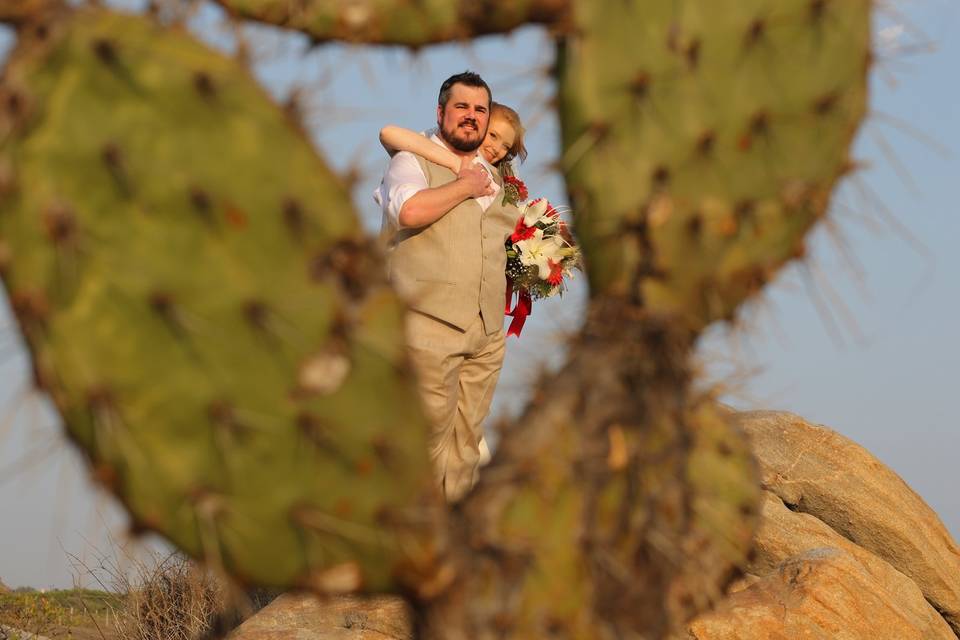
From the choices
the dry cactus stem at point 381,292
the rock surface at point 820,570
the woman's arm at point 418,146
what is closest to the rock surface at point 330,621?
the rock surface at point 820,570

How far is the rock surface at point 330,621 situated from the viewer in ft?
14.5

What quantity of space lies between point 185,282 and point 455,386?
3041 mm

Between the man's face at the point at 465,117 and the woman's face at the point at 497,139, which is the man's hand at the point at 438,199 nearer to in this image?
the man's face at the point at 465,117

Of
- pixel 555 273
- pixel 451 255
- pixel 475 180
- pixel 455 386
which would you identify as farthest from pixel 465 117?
pixel 455 386

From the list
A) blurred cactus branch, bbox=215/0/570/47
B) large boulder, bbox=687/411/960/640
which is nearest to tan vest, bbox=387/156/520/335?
large boulder, bbox=687/411/960/640

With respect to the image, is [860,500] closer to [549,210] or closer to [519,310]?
[519,310]

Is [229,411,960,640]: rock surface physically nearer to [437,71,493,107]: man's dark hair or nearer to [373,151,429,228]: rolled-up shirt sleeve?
[373,151,429,228]: rolled-up shirt sleeve

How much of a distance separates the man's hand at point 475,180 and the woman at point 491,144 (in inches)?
4.3

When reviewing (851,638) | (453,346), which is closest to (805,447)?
(851,638)

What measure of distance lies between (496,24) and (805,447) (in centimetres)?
A: 553

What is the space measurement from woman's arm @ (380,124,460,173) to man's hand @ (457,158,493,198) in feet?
0.19

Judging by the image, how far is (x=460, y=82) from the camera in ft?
14.6

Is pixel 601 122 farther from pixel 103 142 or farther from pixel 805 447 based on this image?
pixel 805 447

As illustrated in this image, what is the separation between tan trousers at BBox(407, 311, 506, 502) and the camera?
14.6 feet
